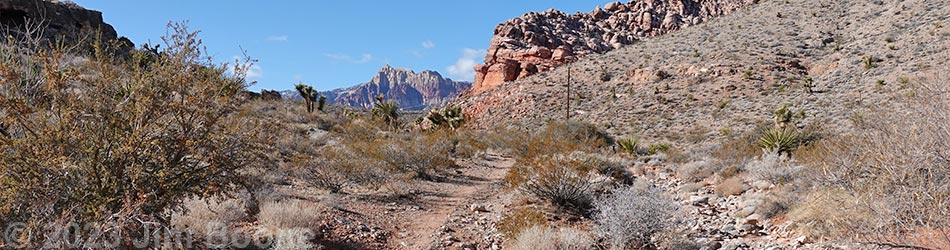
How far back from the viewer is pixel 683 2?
70.8 meters

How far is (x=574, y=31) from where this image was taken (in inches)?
2569

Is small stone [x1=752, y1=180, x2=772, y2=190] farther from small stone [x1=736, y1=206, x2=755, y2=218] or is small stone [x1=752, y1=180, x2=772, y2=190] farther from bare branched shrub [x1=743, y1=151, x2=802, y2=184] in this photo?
small stone [x1=736, y1=206, x2=755, y2=218]

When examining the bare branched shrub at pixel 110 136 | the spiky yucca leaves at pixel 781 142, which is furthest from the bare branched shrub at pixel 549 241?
the spiky yucca leaves at pixel 781 142

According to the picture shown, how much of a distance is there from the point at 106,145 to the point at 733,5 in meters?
71.3

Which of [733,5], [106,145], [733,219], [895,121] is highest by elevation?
[733,5]

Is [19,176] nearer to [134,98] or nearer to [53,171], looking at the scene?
[53,171]

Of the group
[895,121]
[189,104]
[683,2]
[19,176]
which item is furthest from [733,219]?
[683,2]

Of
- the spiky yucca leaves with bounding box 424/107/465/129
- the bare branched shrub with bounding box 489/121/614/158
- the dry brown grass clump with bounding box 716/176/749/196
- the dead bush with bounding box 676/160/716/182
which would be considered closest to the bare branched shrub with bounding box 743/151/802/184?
the dry brown grass clump with bounding box 716/176/749/196

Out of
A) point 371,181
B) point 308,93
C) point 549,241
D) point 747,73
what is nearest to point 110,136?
point 549,241

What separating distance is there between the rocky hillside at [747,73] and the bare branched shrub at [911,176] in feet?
57.6

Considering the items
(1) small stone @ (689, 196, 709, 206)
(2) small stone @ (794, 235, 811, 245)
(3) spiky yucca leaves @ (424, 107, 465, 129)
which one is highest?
(3) spiky yucca leaves @ (424, 107, 465, 129)

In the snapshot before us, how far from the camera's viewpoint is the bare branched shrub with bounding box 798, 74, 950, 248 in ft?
12.5

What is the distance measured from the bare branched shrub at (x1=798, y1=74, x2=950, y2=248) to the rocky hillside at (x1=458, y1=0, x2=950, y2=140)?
57.6ft

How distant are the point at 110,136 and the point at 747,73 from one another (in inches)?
1404
